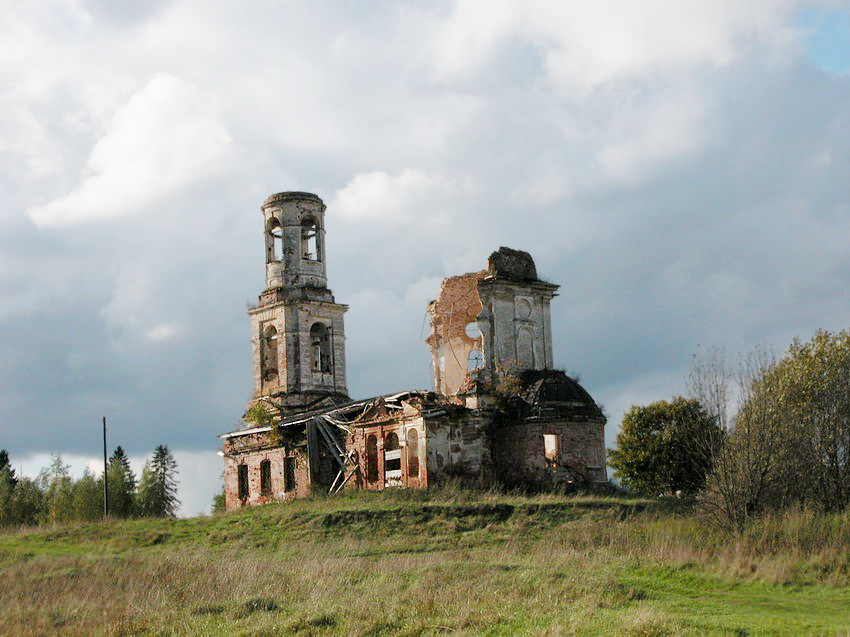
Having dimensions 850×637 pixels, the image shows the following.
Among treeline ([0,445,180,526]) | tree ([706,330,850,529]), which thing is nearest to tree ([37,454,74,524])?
treeline ([0,445,180,526])

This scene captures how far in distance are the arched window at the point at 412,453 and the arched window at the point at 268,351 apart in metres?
11.3

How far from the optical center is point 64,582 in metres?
19.5

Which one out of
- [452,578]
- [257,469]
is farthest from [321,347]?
[452,578]

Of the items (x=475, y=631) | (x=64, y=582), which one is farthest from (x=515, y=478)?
(x=475, y=631)

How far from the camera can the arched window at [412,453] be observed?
33.6 metres

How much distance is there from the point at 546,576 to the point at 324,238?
2902cm

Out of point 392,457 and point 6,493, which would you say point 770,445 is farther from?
point 6,493

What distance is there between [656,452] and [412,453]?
451 inches

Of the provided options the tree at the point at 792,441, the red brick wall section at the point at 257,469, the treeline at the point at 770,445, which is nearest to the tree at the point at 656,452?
the treeline at the point at 770,445

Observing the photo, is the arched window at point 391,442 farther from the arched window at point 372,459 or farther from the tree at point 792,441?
the tree at point 792,441

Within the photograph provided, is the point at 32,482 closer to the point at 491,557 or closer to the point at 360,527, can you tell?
the point at 360,527

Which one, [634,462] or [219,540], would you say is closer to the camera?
A: [219,540]

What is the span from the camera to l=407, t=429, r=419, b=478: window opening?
110ft

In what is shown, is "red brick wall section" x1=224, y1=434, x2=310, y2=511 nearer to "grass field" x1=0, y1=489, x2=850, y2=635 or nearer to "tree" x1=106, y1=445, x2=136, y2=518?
"grass field" x1=0, y1=489, x2=850, y2=635
